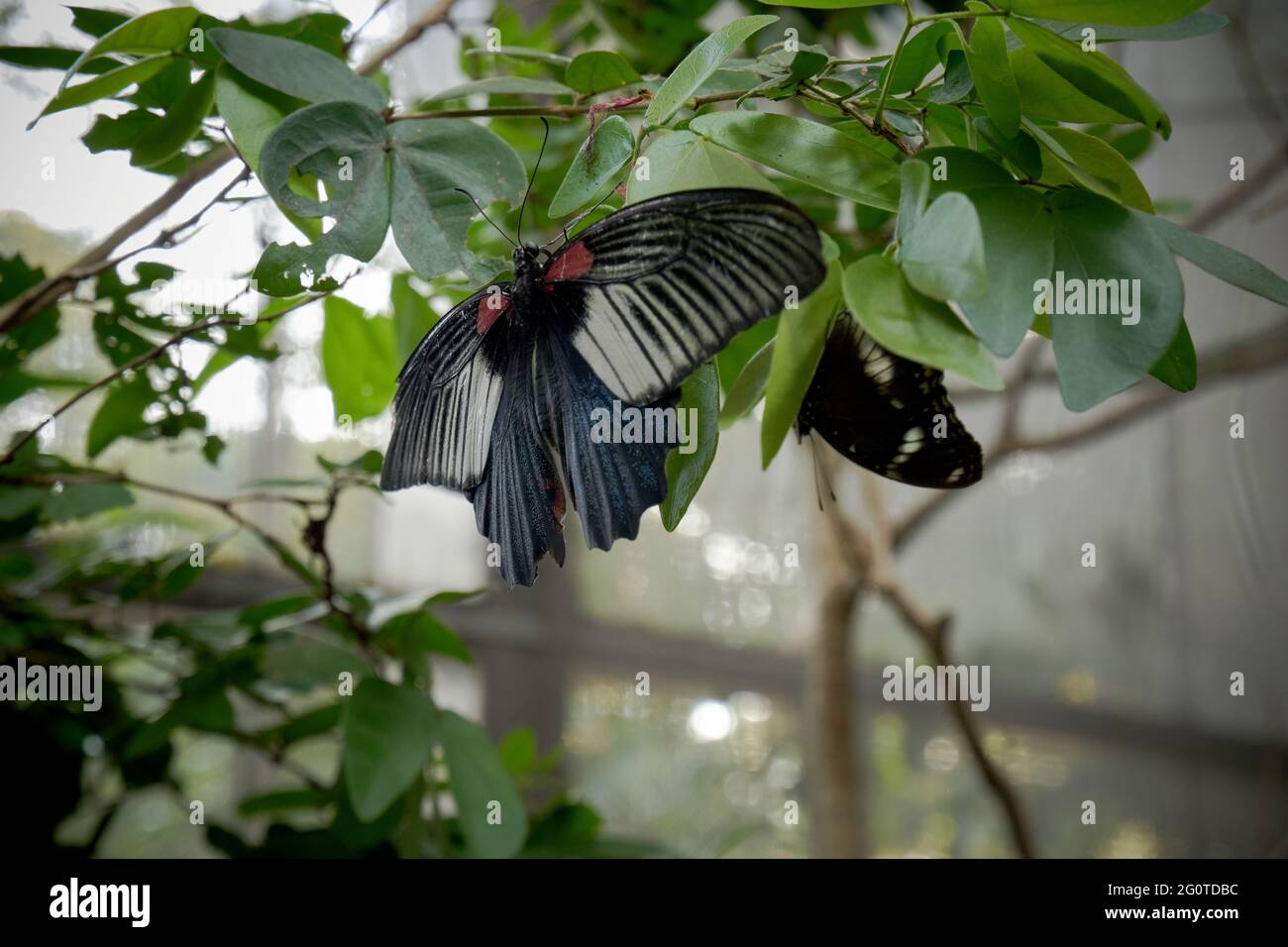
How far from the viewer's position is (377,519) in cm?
168

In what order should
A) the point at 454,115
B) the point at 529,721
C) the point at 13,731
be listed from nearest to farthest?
the point at 454,115, the point at 13,731, the point at 529,721

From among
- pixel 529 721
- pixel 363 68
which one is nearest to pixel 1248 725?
pixel 529 721

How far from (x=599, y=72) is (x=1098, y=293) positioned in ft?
1.01

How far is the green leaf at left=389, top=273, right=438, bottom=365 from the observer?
0.71 m

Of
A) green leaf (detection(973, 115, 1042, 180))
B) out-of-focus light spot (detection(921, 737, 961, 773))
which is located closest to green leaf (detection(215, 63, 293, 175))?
green leaf (detection(973, 115, 1042, 180))

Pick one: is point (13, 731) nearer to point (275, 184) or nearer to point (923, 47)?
point (275, 184)

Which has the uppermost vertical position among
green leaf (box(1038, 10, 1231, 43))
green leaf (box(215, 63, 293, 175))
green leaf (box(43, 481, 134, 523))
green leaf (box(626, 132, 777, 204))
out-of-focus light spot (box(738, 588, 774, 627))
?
green leaf (box(215, 63, 293, 175))

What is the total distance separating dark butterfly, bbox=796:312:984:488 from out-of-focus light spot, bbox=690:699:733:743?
49.2 inches

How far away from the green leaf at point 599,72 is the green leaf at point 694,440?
0.70ft

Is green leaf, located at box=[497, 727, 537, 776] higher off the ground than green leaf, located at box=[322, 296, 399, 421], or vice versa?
green leaf, located at box=[322, 296, 399, 421]

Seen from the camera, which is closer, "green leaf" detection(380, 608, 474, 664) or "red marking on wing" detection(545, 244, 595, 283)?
"red marking on wing" detection(545, 244, 595, 283)

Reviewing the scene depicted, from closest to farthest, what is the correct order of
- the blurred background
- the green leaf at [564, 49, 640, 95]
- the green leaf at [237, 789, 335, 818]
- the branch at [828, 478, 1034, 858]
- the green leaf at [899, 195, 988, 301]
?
the green leaf at [899, 195, 988, 301] < the green leaf at [564, 49, 640, 95] < the green leaf at [237, 789, 335, 818] < the branch at [828, 478, 1034, 858] < the blurred background

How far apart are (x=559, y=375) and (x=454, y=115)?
0.56ft

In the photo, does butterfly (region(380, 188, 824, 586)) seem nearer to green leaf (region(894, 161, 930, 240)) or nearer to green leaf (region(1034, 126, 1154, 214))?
green leaf (region(894, 161, 930, 240))
